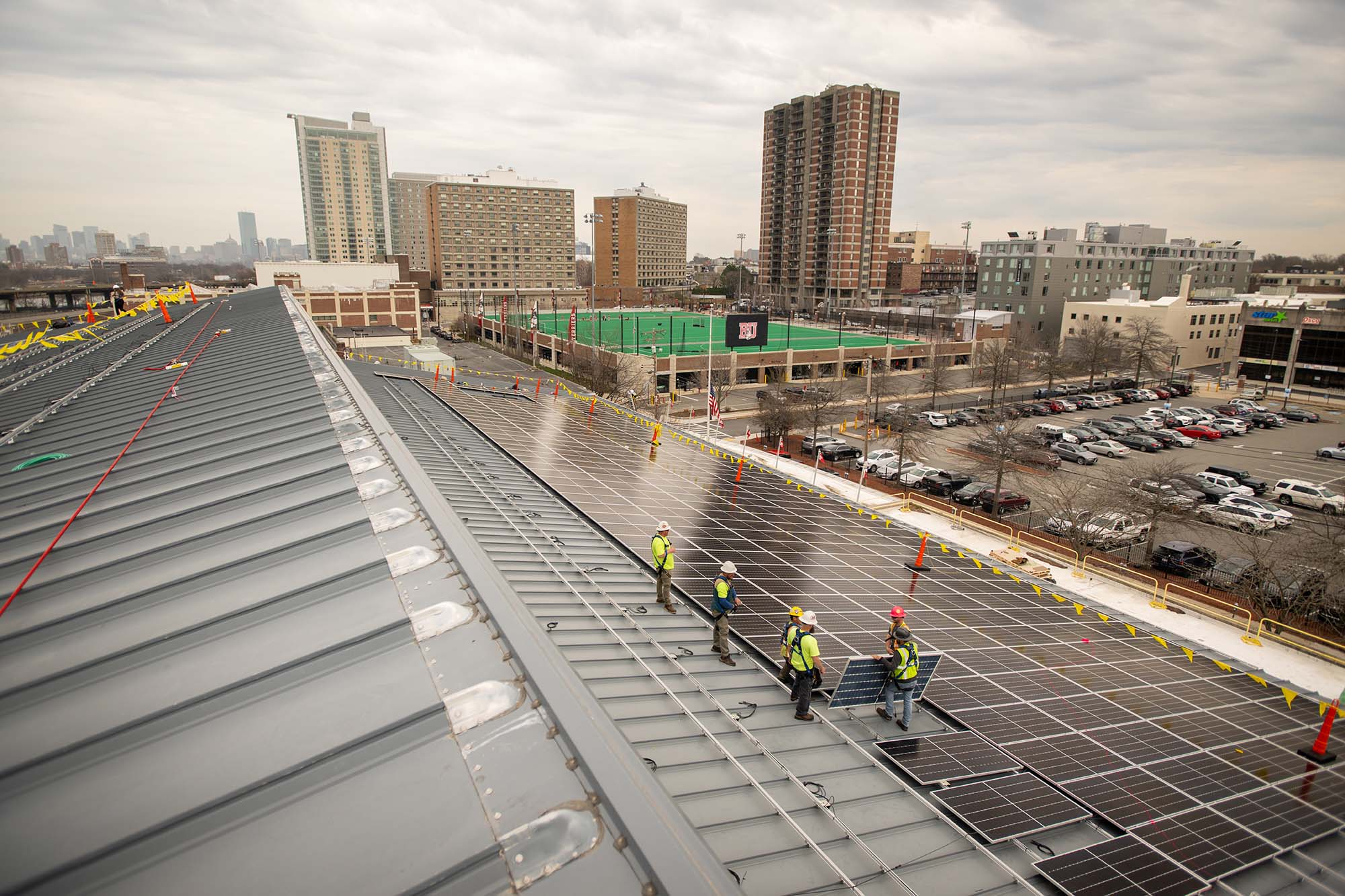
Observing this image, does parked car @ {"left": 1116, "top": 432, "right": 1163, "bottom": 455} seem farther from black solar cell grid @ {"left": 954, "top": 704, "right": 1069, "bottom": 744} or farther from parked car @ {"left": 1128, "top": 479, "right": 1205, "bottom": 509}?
black solar cell grid @ {"left": 954, "top": 704, "right": 1069, "bottom": 744}

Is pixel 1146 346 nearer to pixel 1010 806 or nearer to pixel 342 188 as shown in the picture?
pixel 1010 806

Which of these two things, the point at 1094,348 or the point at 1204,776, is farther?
the point at 1094,348

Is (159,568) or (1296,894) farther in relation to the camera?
(1296,894)

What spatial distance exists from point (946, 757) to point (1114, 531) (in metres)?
20.4

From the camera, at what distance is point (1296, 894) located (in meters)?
6.60

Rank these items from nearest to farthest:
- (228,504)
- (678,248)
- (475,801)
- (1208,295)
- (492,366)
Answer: (475,801) → (228,504) → (492,366) → (1208,295) → (678,248)

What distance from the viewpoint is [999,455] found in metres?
27.6

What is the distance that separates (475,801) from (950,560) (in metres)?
16.3

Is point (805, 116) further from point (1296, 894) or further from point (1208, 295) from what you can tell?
point (1296, 894)

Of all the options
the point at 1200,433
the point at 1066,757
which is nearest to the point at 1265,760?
the point at 1066,757

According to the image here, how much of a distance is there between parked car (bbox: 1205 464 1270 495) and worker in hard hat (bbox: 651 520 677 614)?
111 feet

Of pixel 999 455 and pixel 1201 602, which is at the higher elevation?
pixel 999 455

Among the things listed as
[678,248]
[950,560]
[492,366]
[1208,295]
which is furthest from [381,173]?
[950,560]

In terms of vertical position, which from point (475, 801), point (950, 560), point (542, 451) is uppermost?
point (475, 801)
